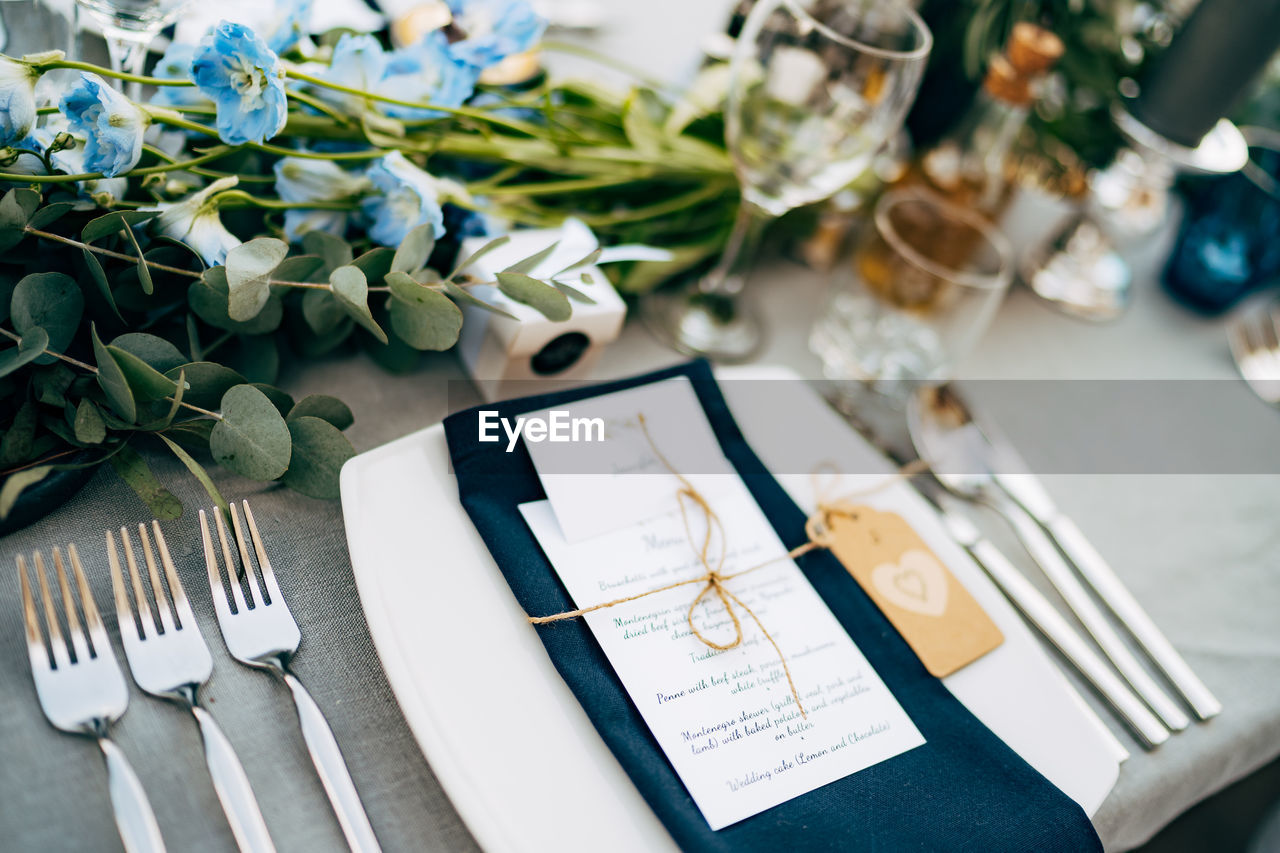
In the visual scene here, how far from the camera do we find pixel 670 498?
19.1 inches

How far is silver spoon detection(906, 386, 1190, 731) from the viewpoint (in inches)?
21.4

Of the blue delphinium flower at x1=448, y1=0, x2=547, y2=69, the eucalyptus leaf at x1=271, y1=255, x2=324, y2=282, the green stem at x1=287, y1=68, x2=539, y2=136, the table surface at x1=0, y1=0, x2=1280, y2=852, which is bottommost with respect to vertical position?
the table surface at x1=0, y1=0, x2=1280, y2=852

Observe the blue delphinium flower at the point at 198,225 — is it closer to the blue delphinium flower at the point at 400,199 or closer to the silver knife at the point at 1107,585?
the blue delphinium flower at the point at 400,199

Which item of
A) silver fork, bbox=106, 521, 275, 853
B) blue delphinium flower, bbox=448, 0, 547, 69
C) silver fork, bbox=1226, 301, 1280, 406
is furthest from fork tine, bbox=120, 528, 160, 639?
silver fork, bbox=1226, 301, 1280, 406

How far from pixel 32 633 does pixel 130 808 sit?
91 millimetres

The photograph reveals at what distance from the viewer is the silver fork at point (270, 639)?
346 mm

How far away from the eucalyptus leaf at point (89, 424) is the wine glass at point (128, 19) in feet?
0.76

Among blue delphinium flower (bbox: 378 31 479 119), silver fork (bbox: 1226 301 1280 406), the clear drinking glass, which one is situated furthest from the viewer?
silver fork (bbox: 1226 301 1280 406)

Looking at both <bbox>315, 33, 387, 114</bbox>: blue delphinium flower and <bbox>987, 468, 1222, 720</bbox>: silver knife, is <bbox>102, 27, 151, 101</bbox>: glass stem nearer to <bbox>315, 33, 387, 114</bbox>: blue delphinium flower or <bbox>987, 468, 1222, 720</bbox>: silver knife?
<bbox>315, 33, 387, 114</bbox>: blue delphinium flower

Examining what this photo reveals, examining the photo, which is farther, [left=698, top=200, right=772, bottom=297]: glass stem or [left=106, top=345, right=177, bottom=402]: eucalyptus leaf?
[left=698, top=200, right=772, bottom=297]: glass stem

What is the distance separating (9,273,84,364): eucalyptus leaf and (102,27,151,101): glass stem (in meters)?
0.16

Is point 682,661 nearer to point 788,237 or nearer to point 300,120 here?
point 300,120

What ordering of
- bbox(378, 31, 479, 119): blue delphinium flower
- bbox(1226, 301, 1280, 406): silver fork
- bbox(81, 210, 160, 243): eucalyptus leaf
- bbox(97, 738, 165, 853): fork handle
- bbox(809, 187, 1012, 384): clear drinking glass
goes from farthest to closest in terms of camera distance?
bbox(1226, 301, 1280, 406): silver fork, bbox(809, 187, 1012, 384): clear drinking glass, bbox(378, 31, 479, 119): blue delphinium flower, bbox(81, 210, 160, 243): eucalyptus leaf, bbox(97, 738, 165, 853): fork handle

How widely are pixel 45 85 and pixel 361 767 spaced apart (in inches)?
16.2
